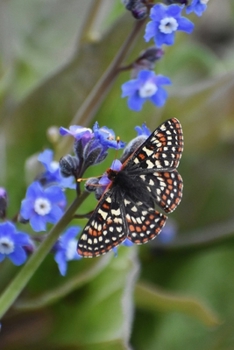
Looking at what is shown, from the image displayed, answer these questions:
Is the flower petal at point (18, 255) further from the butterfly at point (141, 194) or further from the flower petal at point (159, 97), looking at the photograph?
the flower petal at point (159, 97)

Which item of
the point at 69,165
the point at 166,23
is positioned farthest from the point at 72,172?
the point at 166,23

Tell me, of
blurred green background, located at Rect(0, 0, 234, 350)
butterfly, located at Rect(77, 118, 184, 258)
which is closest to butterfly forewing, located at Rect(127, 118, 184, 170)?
butterfly, located at Rect(77, 118, 184, 258)

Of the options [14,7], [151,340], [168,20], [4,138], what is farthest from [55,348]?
[14,7]

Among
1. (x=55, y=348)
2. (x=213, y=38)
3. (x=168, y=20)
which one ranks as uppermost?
(x=168, y=20)

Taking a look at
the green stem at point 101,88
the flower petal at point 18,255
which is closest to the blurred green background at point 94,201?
the green stem at point 101,88

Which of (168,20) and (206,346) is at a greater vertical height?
(168,20)

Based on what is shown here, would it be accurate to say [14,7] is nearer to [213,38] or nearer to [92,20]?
[92,20]
